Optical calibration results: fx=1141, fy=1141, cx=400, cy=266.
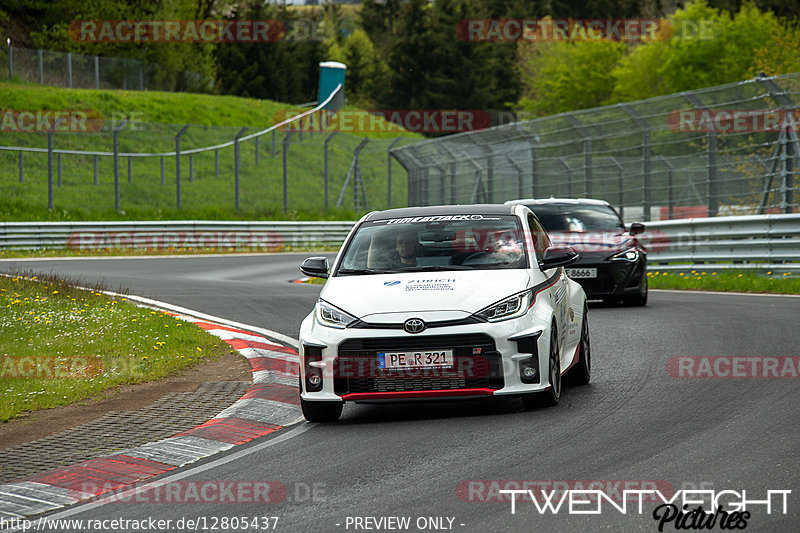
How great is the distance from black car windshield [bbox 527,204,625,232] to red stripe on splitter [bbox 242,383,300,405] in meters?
7.60

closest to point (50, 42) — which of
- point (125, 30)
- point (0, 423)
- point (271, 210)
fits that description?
point (125, 30)

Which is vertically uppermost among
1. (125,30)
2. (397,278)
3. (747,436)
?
(125,30)

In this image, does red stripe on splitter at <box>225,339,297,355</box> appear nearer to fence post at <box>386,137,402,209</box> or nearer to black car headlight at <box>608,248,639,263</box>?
black car headlight at <box>608,248,639,263</box>

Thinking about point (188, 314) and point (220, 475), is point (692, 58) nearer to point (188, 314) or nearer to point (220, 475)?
point (188, 314)

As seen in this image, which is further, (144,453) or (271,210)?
(271,210)

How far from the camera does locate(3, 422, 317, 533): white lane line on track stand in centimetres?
577

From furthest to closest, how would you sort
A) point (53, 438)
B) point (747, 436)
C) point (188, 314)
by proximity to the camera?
point (188, 314) < point (53, 438) < point (747, 436)

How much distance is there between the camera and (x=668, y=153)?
24.3 m

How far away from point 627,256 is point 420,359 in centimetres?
827

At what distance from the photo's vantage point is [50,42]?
209 feet

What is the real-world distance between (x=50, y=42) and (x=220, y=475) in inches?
2427

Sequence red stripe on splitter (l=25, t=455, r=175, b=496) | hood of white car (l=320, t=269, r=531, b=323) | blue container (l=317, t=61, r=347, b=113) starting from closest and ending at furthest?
red stripe on splitter (l=25, t=455, r=175, b=496), hood of white car (l=320, t=269, r=531, b=323), blue container (l=317, t=61, r=347, b=113)

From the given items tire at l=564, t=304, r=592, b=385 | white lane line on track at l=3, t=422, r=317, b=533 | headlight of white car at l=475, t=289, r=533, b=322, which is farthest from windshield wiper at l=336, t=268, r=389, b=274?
tire at l=564, t=304, r=592, b=385
